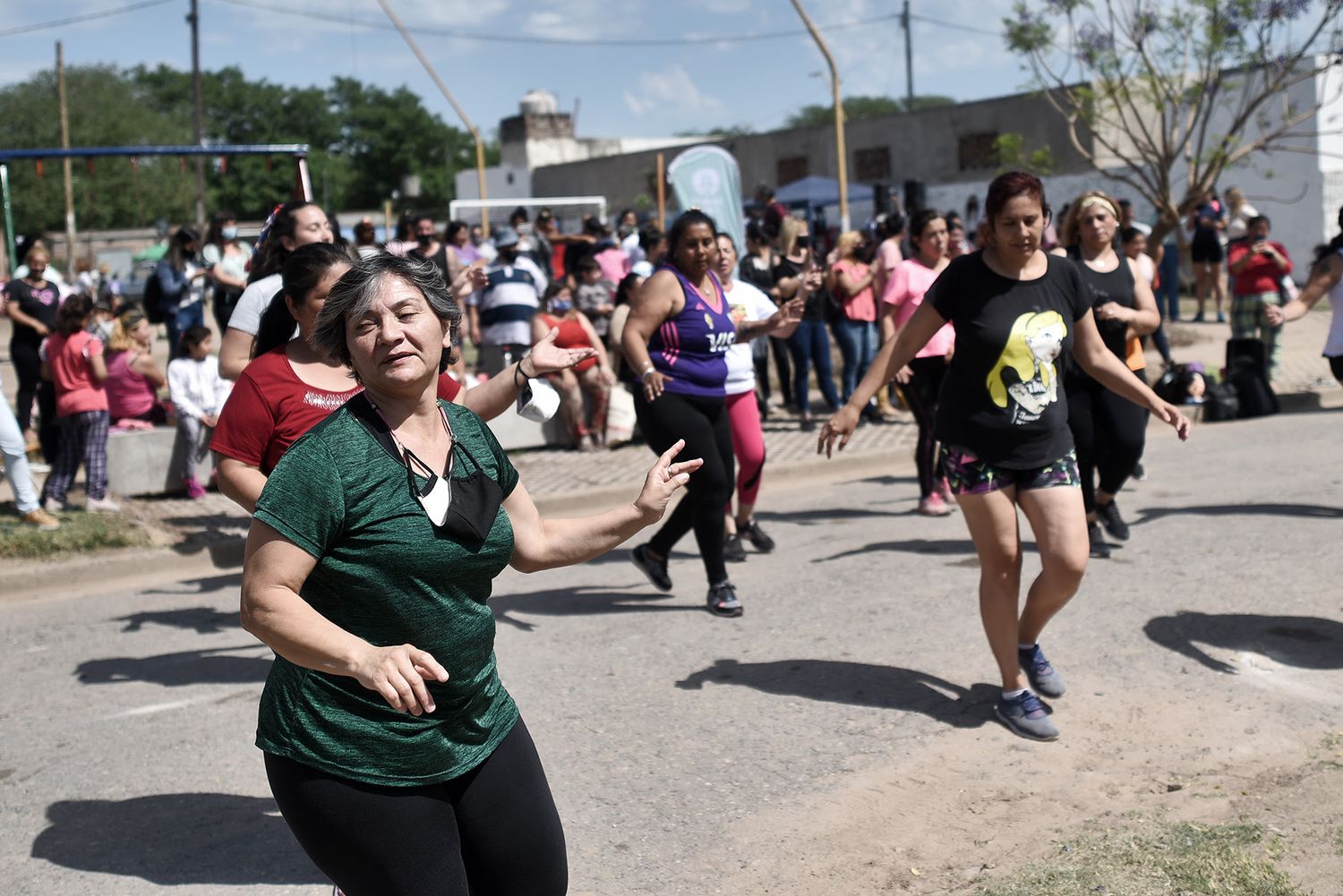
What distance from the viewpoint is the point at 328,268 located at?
4.19 meters

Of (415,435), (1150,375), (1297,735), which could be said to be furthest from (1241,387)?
(415,435)

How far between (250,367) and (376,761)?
6.64 feet

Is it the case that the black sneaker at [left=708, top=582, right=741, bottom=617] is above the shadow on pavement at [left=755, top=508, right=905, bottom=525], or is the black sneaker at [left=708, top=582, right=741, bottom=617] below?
below

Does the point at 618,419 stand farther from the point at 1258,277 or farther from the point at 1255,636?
the point at 1255,636

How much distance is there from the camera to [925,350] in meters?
8.79

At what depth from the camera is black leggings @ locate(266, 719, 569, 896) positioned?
2.67 m

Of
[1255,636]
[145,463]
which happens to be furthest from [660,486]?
[145,463]

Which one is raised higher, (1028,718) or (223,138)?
(223,138)

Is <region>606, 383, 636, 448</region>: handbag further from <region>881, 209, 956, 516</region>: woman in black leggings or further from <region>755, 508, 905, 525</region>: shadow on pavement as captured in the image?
<region>881, 209, 956, 516</region>: woman in black leggings

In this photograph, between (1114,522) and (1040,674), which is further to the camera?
(1114,522)

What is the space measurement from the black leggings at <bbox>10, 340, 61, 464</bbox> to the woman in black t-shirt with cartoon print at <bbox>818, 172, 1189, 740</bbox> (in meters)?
7.39

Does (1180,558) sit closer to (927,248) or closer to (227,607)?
(927,248)

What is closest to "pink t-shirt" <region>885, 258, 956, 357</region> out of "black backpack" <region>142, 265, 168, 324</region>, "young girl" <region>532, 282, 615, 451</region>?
"young girl" <region>532, 282, 615, 451</region>

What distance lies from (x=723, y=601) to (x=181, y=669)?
8.61 feet
